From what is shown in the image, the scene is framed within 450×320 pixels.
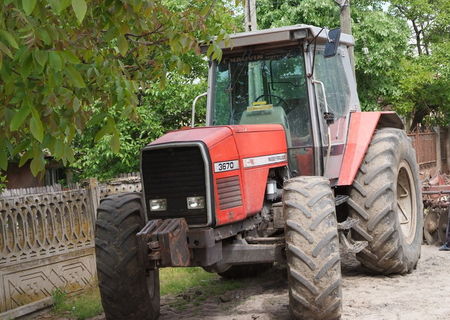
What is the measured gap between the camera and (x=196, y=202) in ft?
18.7

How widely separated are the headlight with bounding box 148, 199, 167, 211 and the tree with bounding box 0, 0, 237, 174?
3.61ft

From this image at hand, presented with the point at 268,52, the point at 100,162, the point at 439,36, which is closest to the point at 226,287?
the point at 268,52

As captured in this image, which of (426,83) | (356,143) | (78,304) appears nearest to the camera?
(356,143)

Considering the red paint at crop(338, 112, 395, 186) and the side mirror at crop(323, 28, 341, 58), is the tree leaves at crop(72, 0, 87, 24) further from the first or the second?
the red paint at crop(338, 112, 395, 186)

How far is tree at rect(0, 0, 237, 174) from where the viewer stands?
3.04 meters

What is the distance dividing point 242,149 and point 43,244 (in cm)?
334

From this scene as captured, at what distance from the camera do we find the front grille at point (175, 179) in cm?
568

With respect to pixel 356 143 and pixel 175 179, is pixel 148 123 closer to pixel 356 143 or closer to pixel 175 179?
pixel 356 143

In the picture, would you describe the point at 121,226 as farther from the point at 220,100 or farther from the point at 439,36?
the point at 439,36

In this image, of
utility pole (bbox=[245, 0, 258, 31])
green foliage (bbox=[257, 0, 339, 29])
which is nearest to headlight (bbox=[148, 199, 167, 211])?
utility pole (bbox=[245, 0, 258, 31])

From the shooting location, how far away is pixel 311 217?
573 cm

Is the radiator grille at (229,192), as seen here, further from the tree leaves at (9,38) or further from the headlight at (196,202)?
the tree leaves at (9,38)

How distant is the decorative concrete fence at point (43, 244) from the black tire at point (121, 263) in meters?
1.81

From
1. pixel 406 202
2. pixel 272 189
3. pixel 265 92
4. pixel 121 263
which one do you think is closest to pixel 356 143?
pixel 265 92
